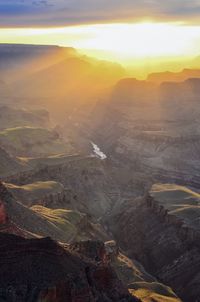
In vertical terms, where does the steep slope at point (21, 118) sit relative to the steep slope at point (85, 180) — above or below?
above

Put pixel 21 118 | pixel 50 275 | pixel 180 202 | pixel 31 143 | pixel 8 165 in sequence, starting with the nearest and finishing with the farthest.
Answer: pixel 50 275 → pixel 180 202 → pixel 8 165 → pixel 31 143 → pixel 21 118

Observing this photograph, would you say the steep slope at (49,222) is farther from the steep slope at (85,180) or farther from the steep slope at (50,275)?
the steep slope at (50,275)

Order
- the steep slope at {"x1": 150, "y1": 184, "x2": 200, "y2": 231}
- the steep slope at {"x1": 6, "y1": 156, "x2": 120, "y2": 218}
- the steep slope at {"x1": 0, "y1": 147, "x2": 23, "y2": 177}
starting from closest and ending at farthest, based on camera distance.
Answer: the steep slope at {"x1": 150, "y1": 184, "x2": 200, "y2": 231} → the steep slope at {"x1": 0, "y1": 147, "x2": 23, "y2": 177} → the steep slope at {"x1": 6, "y1": 156, "x2": 120, "y2": 218}

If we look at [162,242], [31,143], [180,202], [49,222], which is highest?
[31,143]

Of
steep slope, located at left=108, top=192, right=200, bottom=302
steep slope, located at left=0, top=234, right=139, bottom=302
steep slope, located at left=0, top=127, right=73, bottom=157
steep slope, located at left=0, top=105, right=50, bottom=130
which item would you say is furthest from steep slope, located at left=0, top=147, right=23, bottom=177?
steep slope, located at left=0, top=234, right=139, bottom=302

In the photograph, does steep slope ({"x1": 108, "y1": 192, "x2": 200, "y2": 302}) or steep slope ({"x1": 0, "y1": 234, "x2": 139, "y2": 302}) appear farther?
steep slope ({"x1": 108, "y1": 192, "x2": 200, "y2": 302})

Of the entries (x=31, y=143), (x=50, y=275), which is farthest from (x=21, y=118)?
(x=50, y=275)

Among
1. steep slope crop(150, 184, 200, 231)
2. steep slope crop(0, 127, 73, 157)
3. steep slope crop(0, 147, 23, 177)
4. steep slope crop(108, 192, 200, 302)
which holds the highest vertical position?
steep slope crop(0, 127, 73, 157)

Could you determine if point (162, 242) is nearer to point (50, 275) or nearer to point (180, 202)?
point (180, 202)

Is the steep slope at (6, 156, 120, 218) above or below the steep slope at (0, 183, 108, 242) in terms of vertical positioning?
above

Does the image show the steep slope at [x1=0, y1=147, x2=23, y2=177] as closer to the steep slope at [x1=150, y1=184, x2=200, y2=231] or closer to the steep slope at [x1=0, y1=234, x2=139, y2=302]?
the steep slope at [x1=150, y1=184, x2=200, y2=231]

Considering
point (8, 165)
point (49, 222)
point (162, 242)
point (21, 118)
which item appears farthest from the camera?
point (21, 118)

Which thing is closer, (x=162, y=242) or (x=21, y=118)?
(x=162, y=242)

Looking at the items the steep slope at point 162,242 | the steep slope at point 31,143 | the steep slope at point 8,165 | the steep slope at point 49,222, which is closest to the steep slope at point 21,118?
the steep slope at point 31,143
